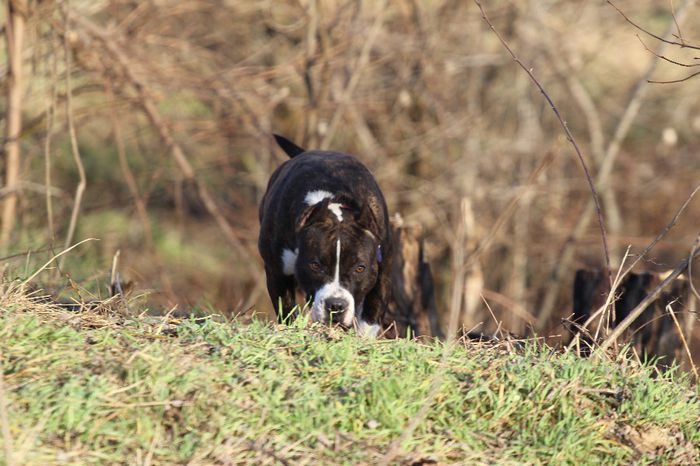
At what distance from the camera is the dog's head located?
223 inches

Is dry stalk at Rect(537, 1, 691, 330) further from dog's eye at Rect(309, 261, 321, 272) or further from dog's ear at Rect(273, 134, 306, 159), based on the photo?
dog's eye at Rect(309, 261, 321, 272)

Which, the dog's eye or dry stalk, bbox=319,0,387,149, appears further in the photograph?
dry stalk, bbox=319,0,387,149

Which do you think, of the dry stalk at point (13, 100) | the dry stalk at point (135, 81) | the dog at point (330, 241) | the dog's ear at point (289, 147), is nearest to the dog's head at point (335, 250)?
the dog at point (330, 241)

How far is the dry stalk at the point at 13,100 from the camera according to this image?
823 cm

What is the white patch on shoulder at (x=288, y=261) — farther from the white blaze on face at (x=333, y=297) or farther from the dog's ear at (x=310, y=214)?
the white blaze on face at (x=333, y=297)

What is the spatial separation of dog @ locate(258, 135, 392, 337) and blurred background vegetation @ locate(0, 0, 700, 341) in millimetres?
3510

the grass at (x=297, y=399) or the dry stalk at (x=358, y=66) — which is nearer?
the grass at (x=297, y=399)

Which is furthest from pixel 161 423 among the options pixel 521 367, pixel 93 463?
pixel 521 367

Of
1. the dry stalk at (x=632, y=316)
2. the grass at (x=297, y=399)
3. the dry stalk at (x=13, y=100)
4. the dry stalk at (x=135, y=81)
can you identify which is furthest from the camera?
the dry stalk at (x=135, y=81)

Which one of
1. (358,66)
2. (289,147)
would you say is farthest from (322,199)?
(358,66)

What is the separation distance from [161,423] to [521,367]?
141 centimetres

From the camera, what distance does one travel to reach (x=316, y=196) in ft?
19.4

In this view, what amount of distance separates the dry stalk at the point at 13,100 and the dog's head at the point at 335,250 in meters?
3.28

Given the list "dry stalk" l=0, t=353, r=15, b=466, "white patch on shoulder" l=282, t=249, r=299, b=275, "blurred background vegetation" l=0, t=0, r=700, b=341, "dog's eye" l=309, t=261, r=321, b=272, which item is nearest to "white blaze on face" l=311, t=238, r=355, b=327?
"dog's eye" l=309, t=261, r=321, b=272
